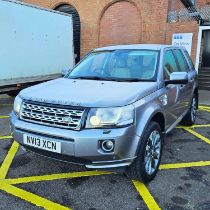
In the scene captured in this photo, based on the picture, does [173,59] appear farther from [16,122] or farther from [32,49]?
[32,49]

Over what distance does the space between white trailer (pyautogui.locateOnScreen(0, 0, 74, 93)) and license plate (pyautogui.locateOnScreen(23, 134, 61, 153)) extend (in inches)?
182

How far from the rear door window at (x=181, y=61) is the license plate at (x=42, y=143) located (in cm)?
306

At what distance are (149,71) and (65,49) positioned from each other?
22.7 feet

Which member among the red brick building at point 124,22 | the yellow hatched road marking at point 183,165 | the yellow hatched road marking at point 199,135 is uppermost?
the red brick building at point 124,22

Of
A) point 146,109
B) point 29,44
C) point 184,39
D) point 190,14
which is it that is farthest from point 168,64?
point 190,14

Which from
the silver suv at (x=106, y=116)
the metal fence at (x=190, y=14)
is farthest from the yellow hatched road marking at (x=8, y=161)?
the metal fence at (x=190, y=14)

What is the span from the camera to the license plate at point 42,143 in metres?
3.15

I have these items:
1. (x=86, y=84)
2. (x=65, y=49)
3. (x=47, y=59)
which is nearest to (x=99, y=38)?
(x=65, y=49)

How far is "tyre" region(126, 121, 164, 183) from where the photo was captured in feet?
10.9

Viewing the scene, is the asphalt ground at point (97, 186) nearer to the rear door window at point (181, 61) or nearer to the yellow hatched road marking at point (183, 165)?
the yellow hatched road marking at point (183, 165)

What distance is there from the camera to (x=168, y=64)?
4.56 metres

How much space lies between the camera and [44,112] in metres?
3.31

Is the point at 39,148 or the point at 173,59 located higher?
the point at 173,59

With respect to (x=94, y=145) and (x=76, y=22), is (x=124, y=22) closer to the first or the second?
(x=76, y=22)
